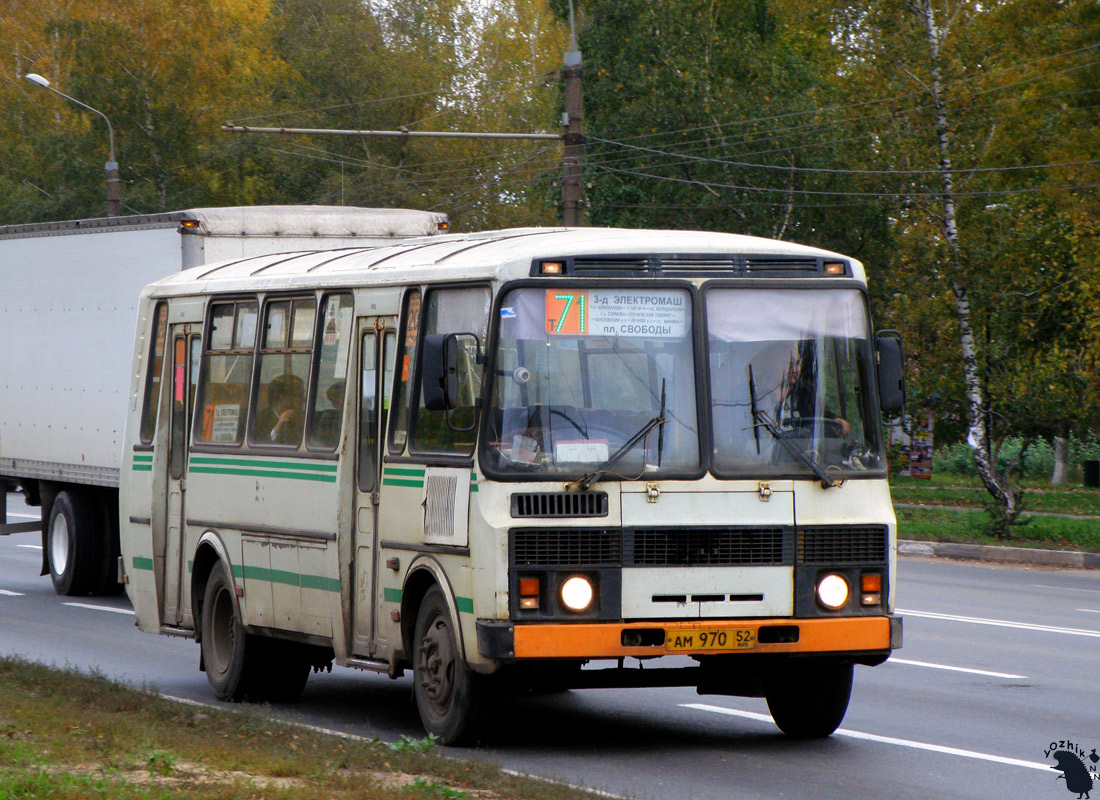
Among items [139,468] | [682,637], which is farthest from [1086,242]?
[682,637]

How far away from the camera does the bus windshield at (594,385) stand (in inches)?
336

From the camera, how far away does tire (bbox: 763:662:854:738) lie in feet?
30.5

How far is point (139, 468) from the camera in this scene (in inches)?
480

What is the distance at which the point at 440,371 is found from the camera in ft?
27.9

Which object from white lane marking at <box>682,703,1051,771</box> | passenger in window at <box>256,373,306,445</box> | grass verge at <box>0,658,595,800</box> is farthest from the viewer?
passenger in window at <box>256,373,306,445</box>

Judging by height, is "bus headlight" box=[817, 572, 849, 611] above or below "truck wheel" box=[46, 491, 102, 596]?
above

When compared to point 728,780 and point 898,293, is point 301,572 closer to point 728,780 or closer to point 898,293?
point 728,780

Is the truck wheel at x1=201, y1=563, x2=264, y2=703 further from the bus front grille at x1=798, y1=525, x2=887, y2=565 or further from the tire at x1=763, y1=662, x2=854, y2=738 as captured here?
the bus front grille at x1=798, y1=525, x2=887, y2=565

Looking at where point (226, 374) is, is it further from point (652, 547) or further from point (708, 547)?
point (708, 547)

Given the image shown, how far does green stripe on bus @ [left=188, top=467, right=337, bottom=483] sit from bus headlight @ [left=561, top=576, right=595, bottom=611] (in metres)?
2.02

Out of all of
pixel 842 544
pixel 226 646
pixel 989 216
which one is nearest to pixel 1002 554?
pixel 989 216

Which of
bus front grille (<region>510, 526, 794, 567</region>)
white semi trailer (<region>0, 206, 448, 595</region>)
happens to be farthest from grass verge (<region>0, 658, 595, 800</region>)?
white semi trailer (<region>0, 206, 448, 595</region>)

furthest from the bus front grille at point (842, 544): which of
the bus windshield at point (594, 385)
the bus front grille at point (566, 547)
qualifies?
the bus front grille at point (566, 547)

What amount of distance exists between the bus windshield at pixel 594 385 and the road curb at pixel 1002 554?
49.3 ft
